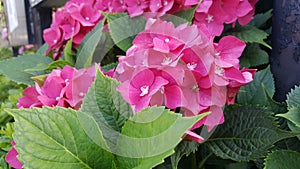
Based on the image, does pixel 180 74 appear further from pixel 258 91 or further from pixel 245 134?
pixel 258 91

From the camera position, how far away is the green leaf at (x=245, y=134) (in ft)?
2.03

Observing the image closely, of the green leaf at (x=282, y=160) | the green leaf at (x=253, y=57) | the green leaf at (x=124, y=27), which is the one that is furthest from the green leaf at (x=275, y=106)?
the green leaf at (x=124, y=27)

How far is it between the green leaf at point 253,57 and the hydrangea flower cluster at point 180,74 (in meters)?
0.29

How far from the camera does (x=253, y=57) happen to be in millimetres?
944

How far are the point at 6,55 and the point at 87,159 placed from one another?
13.8 ft

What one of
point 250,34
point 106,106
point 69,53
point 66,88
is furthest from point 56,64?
point 250,34

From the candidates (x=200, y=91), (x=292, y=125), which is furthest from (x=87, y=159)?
(x=292, y=125)

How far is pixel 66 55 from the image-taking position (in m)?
0.99

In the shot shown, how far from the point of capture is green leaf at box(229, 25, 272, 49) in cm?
89

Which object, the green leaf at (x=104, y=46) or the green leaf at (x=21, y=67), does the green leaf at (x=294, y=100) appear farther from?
the green leaf at (x=21, y=67)

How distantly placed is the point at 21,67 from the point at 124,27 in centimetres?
30

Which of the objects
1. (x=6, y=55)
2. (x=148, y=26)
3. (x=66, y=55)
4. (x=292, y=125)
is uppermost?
(x=148, y=26)

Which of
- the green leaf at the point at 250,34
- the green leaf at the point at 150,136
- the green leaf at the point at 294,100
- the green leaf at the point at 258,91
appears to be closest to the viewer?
the green leaf at the point at 150,136

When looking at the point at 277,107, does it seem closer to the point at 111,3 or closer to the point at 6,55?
the point at 111,3
